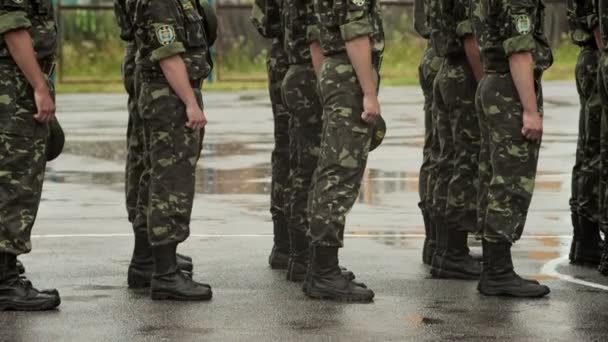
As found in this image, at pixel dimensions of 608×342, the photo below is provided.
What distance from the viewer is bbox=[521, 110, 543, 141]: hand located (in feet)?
31.5

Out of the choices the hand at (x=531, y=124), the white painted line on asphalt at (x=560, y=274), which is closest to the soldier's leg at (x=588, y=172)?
the white painted line on asphalt at (x=560, y=274)

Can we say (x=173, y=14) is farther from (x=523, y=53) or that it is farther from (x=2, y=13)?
(x=523, y=53)

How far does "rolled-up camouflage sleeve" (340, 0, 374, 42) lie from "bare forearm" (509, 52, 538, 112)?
2.60ft

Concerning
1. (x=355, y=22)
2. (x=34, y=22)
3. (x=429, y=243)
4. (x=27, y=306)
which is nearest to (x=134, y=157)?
(x=34, y=22)

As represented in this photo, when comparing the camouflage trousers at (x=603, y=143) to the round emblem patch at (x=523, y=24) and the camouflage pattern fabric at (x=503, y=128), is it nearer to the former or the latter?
the camouflage pattern fabric at (x=503, y=128)

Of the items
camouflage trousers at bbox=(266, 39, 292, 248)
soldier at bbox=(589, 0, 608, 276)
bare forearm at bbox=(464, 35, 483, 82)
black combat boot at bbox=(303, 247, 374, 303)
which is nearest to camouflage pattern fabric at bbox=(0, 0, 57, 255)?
black combat boot at bbox=(303, 247, 374, 303)

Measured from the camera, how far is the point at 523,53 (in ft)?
31.0

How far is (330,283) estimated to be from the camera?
9.68 meters

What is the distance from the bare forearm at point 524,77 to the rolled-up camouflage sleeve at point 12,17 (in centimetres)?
257

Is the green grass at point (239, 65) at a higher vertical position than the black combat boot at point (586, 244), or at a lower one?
lower

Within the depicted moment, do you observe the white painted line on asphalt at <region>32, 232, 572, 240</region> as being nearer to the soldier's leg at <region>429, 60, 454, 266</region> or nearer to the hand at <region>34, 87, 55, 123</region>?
the soldier's leg at <region>429, 60, 454, 266</region>

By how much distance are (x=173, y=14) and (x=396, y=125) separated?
39.3 feet

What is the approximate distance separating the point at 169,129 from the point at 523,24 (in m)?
1.97

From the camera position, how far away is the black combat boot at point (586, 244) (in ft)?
35.9
